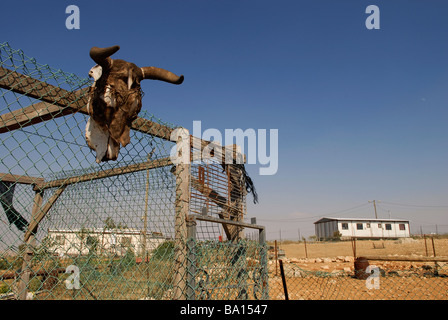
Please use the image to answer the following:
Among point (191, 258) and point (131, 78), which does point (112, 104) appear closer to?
point (131, 78)

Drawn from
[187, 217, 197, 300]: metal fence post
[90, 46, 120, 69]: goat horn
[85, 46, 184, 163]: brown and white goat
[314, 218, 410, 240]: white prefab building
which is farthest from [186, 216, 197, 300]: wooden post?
[314, 218, 410, 240]: white prefab building

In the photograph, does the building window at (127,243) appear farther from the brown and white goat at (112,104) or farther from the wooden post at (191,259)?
the brown and white goat at (112,104)

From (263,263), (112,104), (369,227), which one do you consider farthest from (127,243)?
(369,227)

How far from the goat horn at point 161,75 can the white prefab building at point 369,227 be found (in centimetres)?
4909

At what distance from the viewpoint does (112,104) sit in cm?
186

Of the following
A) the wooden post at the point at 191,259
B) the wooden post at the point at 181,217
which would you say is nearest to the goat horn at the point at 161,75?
the wooden post at the point at 181,217

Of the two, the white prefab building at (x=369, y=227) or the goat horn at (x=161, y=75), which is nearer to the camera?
the goat horn at (x=161, y=75)

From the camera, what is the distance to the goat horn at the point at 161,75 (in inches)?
83.1

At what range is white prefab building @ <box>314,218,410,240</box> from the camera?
47531 mm

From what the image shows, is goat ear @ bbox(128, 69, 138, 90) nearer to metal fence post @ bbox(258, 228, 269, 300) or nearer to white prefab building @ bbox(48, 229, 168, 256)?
white prefab building @ bbox(48, 229, 168, 256)
